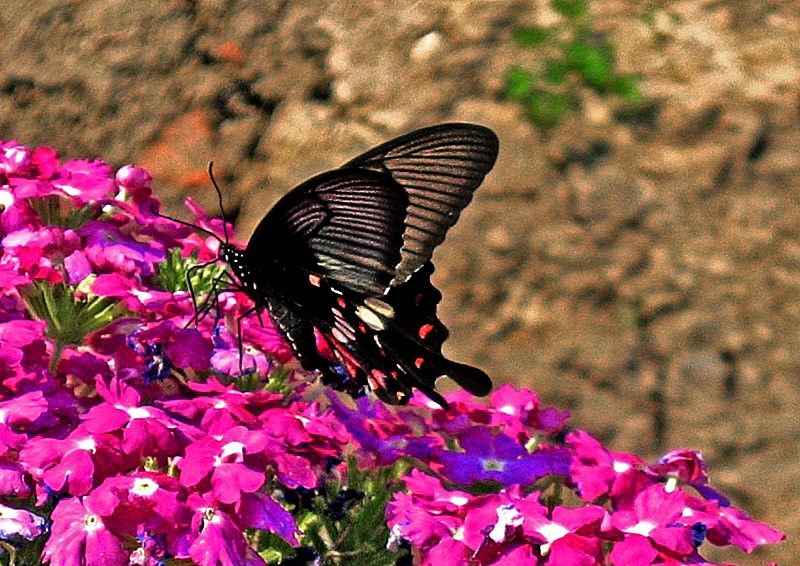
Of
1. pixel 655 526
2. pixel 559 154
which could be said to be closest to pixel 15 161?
pixel 655 526

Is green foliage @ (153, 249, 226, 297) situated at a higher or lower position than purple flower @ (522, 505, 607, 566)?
lower

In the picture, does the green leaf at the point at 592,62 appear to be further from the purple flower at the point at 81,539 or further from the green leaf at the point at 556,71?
the purple flower at the point at 81,539

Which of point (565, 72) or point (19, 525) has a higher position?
point (19, 525)

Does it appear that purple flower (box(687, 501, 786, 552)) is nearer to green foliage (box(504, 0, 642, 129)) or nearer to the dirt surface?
the dirt surface

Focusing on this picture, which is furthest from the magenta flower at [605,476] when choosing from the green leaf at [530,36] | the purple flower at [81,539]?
the green leaf at [530,36]

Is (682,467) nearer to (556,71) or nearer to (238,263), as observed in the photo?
(238,263)

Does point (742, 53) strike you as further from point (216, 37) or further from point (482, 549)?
point (482, 549)

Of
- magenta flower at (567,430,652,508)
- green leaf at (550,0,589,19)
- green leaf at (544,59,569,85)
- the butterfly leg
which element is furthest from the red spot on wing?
green leaf at (550,0,589,19)
